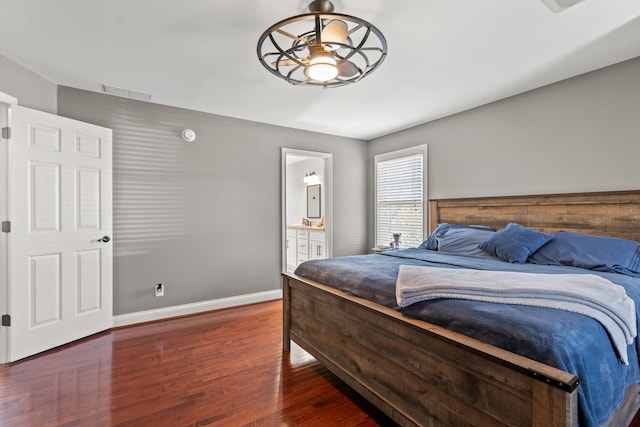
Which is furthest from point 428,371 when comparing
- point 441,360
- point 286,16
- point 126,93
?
point 126,93

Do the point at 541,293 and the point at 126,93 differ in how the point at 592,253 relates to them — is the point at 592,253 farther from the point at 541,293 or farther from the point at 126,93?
the point at 126,93

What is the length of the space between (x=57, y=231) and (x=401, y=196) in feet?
13.4

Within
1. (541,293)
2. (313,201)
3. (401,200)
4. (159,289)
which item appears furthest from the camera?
(313,201)

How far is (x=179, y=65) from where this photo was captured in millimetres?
2652

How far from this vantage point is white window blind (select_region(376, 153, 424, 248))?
4.42 m

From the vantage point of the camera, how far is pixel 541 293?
1.41 m

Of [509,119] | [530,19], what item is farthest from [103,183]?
[509,119]

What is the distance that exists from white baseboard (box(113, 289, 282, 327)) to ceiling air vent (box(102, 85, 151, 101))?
2.35m

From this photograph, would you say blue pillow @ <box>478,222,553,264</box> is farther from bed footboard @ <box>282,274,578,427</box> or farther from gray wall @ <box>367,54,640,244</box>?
bed footboard @ <box>282,274,578,427</box>

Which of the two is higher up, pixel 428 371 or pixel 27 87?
pixel 27 87

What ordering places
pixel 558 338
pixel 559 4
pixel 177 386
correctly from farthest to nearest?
pixel 177 386 < pixel 559 4 < pixel 558 338

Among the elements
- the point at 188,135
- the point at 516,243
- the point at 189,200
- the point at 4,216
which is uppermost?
the point at 188,135

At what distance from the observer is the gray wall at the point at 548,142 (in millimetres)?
2590

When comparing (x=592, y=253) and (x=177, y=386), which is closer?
(x=177, y=386)
